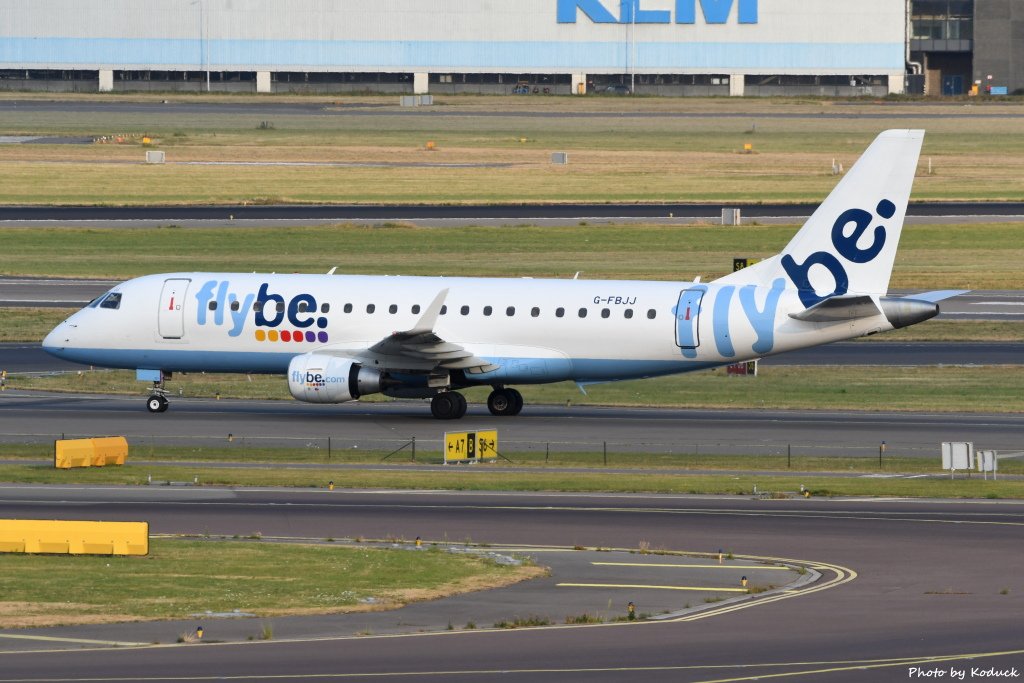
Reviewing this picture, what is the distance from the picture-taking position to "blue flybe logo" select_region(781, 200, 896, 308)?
4788 centimetres

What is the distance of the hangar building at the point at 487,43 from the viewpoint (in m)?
186

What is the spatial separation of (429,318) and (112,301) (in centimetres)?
1120

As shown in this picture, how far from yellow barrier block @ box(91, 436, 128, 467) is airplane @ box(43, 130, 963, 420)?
7.67 metres

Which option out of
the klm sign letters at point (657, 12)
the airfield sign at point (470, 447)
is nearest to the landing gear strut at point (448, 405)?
the airfield sign at point (470, 447)

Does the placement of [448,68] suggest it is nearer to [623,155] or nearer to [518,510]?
[623,155]

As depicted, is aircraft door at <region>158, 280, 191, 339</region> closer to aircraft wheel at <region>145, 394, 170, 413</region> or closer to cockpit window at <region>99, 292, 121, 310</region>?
cockpit window at <region>99, 292, 121, 310</region>

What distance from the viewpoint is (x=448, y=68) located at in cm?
19125

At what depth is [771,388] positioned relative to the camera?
57469mm

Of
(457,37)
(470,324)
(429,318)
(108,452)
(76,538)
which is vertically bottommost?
(76,538)

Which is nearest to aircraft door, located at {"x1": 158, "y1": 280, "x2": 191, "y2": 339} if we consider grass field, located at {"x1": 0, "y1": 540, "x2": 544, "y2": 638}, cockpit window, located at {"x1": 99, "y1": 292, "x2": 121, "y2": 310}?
cockpit window, located at {"x1": 99, "y1": 292, "x2": 121, "y2": 310}

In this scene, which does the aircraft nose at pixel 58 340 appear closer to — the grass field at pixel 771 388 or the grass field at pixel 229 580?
the grass field at pixel 771 388

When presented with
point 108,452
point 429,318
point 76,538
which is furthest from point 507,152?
point 76,538

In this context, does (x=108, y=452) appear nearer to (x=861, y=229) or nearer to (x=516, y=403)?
(x=516, y=403)

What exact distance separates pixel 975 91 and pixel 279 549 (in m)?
175
